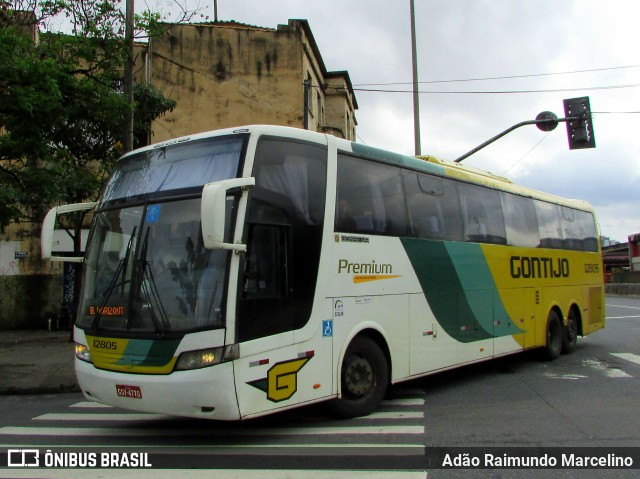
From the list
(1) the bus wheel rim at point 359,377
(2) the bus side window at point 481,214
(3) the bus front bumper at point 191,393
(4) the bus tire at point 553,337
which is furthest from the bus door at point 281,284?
(4) the bus tire at point 553,337

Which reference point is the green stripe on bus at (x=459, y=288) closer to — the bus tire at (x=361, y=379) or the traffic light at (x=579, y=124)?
the bus tire at (x=361, y=379)

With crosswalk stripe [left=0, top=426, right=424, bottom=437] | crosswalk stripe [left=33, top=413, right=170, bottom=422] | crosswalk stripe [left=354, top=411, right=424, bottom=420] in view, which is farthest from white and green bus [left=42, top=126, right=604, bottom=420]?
crosswalk stripe [left=33, top=413, right=170, bottom=422]

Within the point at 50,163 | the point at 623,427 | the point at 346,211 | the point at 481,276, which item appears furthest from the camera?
the point at 50,163

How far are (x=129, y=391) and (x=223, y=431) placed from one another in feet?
4.39

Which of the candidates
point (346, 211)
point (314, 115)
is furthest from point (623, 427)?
point (314, 115)

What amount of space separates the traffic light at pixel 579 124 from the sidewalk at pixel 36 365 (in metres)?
13.9

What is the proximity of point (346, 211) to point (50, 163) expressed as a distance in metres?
7.44

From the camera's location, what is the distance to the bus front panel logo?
557 centimetres

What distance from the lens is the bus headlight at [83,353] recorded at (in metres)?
6.00

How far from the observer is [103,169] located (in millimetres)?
12672

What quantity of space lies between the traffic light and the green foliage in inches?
452

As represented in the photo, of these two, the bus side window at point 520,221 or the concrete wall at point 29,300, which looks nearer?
the bus side window at point 520,221

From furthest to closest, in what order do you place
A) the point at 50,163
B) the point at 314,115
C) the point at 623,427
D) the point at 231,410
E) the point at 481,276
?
the point at 314,115 < the point at 50,163 < the point at 481,276 < the point at 623,427 < the point at 231,410

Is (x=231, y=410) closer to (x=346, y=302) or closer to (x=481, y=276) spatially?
(x=346, y=302)
